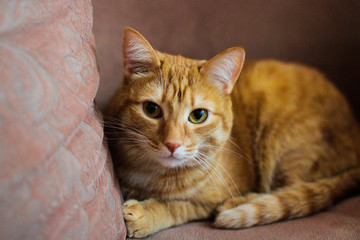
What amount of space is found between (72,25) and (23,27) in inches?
7.5

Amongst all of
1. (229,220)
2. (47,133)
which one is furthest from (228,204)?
(47,133)

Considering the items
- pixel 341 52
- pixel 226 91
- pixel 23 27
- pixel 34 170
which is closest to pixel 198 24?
pixel 226 91

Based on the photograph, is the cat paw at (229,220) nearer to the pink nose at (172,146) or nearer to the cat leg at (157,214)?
the cat leg at (157,214)

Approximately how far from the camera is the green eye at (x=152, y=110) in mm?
1290

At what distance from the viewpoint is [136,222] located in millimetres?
1192

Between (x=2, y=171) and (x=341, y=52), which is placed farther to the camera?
(x=341, y=52)

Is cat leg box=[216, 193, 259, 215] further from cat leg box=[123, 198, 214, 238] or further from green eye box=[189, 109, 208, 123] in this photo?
green eye box=[189, 109, 208, 123]

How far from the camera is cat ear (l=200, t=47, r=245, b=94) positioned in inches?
51.8

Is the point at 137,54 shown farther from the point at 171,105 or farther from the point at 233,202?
the point at 233,202

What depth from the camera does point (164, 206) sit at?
1345 mm

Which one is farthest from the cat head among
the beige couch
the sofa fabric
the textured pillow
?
the sofa fabric

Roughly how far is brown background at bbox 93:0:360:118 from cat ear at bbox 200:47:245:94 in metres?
0.52

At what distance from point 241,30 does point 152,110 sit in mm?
888

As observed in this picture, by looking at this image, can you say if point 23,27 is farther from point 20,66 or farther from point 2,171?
point 2,171
